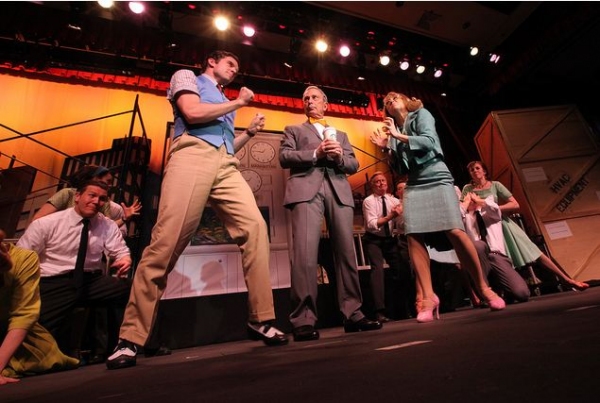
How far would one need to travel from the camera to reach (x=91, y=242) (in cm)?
212

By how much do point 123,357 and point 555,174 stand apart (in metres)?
5.90

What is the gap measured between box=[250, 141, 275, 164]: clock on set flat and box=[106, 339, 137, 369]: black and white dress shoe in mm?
3454

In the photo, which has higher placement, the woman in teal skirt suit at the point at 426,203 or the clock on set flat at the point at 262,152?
the clock on set flat at the point at 262,152

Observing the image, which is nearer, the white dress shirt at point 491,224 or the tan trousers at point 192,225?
the tan trousers at point 192,225

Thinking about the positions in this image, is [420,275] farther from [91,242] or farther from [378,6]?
[378,6]

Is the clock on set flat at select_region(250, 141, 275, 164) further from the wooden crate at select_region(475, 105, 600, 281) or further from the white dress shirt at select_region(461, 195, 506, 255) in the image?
the wooden crate at select_region(475, 105, 600, 281)

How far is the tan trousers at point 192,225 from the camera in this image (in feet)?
4.50

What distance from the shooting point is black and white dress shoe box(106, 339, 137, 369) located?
128 centimetres

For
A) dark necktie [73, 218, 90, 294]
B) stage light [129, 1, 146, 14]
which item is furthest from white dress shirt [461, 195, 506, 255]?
stage light [129, 1, 146, 14]

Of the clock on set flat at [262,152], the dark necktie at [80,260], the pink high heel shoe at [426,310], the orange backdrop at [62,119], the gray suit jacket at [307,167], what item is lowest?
the pink high heel shoe at [426,310]

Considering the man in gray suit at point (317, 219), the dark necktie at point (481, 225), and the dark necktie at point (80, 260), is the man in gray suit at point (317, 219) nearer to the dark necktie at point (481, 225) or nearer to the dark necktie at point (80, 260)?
the dark necktie at point (80, 260)

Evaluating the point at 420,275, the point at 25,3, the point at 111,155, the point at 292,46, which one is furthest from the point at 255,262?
the point at 25,3

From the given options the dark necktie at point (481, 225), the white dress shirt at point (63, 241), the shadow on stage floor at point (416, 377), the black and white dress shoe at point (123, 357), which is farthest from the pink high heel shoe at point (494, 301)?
the white dress shirt at point (63, 241)

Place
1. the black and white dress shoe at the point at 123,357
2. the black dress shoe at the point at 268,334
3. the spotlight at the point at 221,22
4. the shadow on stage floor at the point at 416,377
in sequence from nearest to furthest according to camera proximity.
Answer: the shadow on stage floor at the point at 416,377 → the black and white dress shoe at the point at 123,357 → the black dress shoe at the point at 268,334 → the spotlight at the point at 221,22
